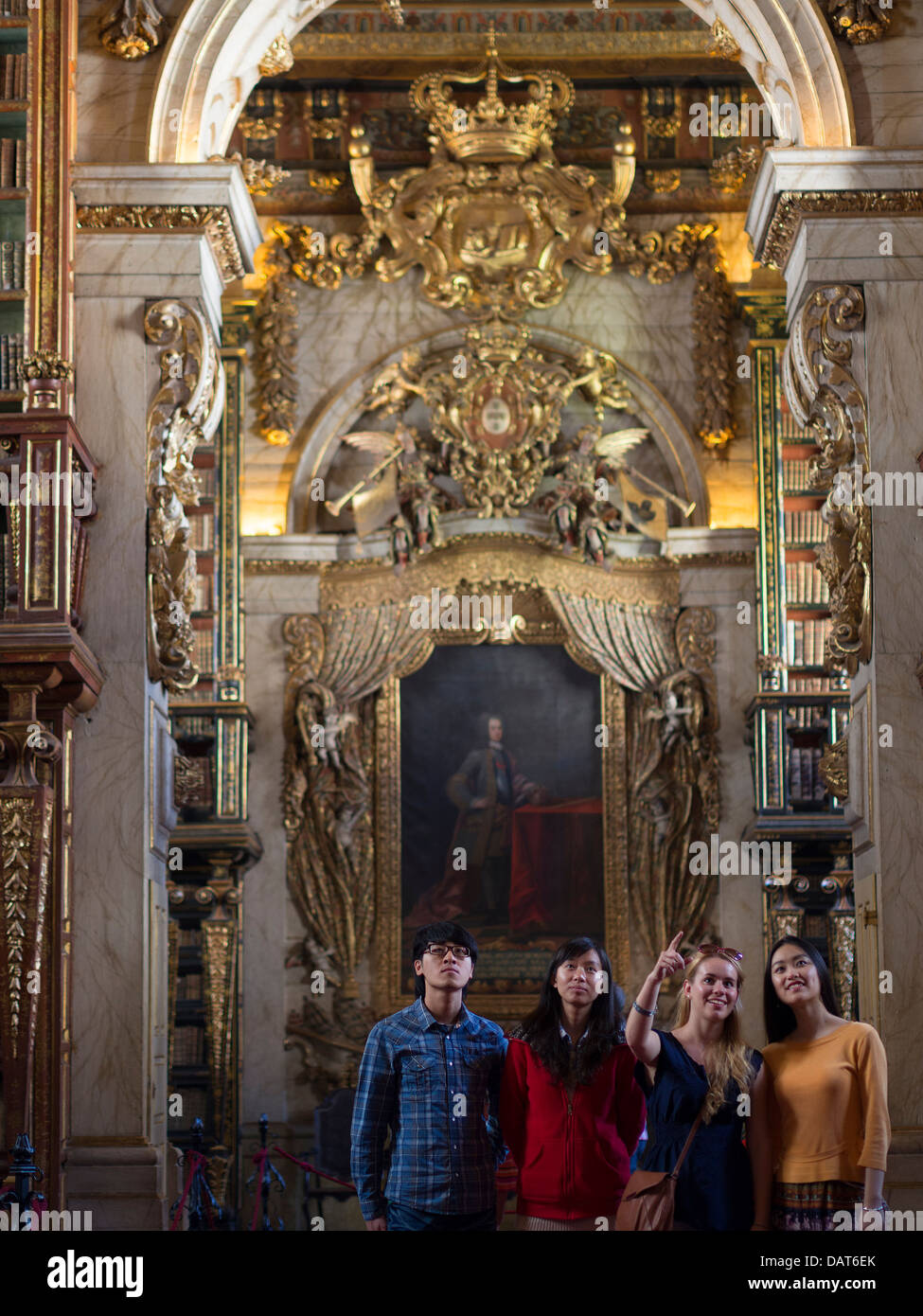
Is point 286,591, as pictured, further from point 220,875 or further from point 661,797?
point 661,797

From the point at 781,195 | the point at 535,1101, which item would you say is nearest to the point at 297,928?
the point at 781,195

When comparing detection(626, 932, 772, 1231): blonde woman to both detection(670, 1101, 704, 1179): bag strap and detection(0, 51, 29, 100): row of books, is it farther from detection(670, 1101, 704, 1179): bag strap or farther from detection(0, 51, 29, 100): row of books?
detection(0, 51, 29, 100): row of books

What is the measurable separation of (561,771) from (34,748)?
602 cm

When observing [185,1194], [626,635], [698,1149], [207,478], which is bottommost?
[185,1194]

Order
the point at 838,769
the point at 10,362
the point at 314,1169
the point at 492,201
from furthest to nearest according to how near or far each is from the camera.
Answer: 1. the point at 492,201
2. the point at 314,1169
3. the point at 838,769
4. the point at 10,362

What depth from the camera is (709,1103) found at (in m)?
5.15

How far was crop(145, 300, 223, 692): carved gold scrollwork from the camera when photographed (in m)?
8.37

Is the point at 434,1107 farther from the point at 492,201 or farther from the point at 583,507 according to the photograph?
the point at 492,201

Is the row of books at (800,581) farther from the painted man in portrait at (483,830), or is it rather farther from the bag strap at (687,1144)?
the bag strap at (687,1144)

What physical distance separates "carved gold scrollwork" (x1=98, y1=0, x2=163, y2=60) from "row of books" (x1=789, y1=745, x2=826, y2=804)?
6.49 meters

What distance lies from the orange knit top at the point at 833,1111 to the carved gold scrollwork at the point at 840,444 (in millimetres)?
3208

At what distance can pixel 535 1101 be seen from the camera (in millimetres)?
5172

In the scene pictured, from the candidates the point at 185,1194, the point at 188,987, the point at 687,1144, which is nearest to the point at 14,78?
the point at 185,1194

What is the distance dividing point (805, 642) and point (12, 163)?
667 cm
